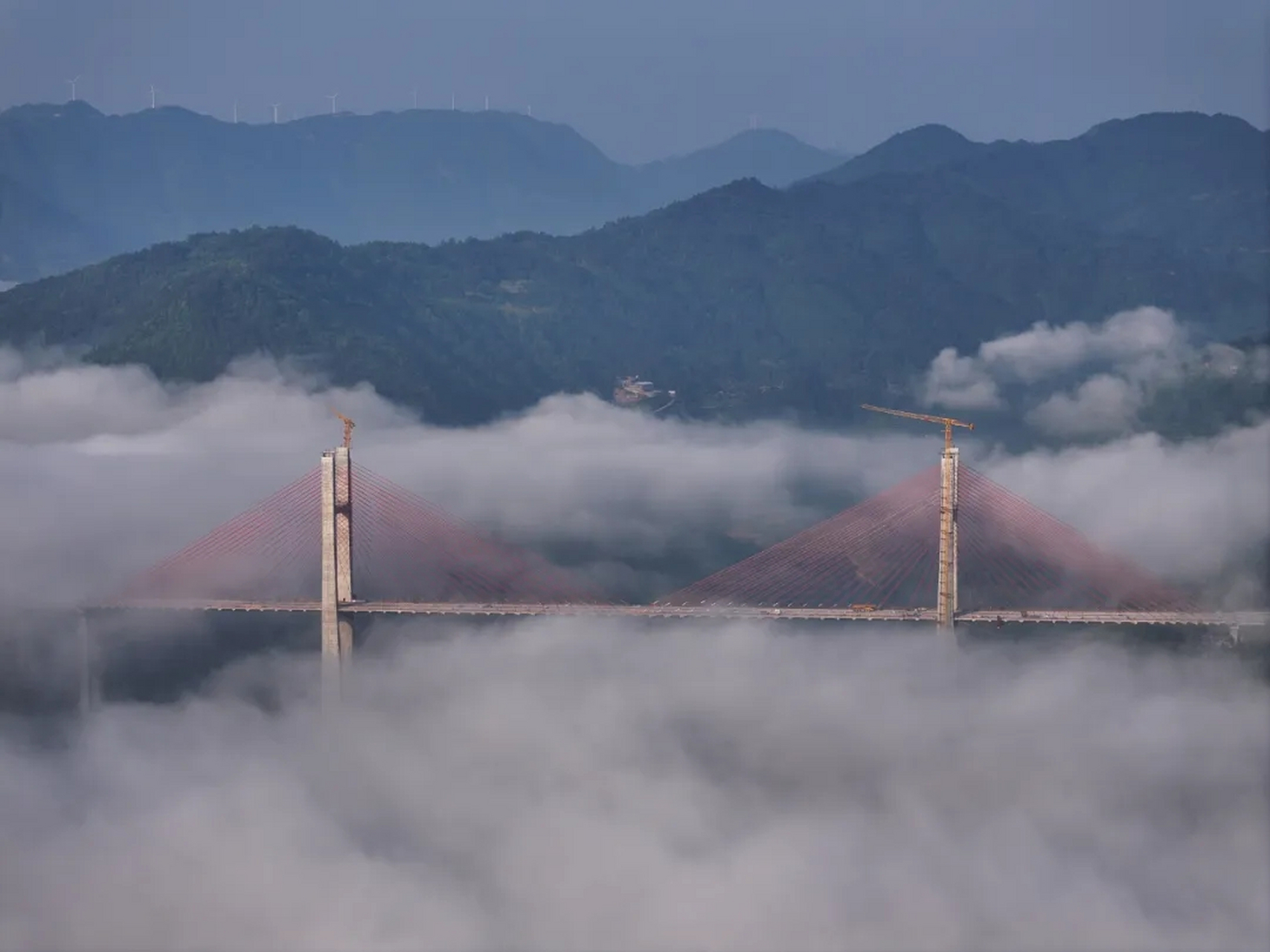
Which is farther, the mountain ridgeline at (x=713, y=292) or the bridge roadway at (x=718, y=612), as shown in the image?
the mountain ridgeline at (x=713, y=292)

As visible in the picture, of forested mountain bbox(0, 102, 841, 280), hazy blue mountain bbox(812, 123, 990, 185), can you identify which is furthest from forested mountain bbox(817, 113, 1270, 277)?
forested mountain bbox(0, 102, 841, 280)

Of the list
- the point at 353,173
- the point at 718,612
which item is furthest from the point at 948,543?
the point at 353,173

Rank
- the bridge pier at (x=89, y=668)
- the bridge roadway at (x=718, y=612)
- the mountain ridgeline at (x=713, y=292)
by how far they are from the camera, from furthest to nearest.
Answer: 1. the mountain ridgeline at (x=713, y=292)
2. the bridge pier at (x=89, y=668)
3. the bridge roadway at (x=718, y=612)

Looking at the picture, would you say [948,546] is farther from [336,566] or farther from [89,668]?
[89,668]

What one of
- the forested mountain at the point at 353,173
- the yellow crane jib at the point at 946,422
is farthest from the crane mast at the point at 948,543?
the forested mountain at the point at 353,173

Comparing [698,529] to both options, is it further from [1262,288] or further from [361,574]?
[1262,288]

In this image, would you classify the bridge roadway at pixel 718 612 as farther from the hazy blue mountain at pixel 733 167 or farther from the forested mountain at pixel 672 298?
the hazy blue mountain at pixel 733 167

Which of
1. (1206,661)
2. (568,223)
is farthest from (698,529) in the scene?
(568,223)
